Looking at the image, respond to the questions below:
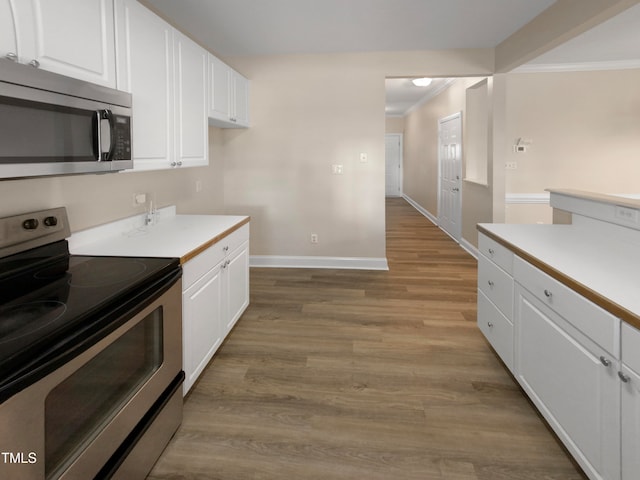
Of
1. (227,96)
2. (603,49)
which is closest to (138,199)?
(227,96)

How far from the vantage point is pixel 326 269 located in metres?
4.97

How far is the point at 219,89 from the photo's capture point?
362 centimetres

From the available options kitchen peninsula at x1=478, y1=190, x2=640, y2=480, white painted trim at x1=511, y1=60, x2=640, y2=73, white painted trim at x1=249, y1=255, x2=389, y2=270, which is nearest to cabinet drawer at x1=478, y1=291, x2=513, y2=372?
kitchen peninsula at x1=478, y1=190, x2=640, y2=480

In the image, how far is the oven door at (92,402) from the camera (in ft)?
3.36

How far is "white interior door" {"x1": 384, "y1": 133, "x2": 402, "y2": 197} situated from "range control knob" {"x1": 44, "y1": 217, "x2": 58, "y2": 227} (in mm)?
11421

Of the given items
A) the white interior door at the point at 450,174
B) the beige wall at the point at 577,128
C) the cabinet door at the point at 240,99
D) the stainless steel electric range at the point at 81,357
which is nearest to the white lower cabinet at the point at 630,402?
the stainless steel electric range at the point at 81,357

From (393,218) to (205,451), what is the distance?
7636 mm

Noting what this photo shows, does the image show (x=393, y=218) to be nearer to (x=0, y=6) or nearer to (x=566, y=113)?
(x=566, y=113)

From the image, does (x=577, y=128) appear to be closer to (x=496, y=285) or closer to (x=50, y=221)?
(x=496, y=285)

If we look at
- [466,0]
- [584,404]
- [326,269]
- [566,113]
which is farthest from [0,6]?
[566,113]

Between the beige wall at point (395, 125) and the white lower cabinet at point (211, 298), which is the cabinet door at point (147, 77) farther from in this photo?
the beige wall at point (395, 125)

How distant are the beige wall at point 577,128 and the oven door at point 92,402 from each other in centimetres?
488

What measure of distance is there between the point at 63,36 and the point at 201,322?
147cm

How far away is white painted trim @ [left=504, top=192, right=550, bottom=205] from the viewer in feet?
17.3
